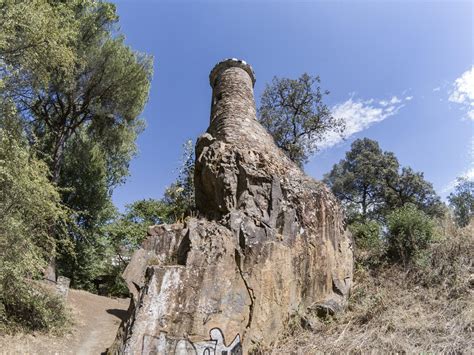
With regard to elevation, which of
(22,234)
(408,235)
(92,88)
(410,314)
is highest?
(92,88)

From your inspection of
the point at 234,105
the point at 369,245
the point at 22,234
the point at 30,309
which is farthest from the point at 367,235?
the point at 30,309

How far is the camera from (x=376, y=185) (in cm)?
2506

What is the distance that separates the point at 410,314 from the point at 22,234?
27.5ft

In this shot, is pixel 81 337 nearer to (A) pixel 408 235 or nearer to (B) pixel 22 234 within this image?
(B) pixel 22 234

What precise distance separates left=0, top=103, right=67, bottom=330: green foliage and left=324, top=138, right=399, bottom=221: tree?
62.4ft

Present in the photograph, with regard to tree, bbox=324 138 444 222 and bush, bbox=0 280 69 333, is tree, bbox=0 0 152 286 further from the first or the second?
tree, bbox=324 138 444 222

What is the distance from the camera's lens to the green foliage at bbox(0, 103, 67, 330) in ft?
25.7

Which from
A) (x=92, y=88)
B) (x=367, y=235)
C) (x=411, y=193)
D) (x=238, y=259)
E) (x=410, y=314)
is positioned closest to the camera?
(x=410, y=314)

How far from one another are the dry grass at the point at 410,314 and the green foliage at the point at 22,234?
6.14m

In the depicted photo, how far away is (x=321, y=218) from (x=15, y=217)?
23.9 feet

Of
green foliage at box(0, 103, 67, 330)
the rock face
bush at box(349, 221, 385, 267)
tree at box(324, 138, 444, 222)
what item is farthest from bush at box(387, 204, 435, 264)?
tree at box(324, 138, 444, 222)

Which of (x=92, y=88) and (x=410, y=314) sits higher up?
(x=92, y=88)

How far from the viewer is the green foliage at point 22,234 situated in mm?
7820

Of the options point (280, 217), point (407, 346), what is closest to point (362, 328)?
point (407, 346)
